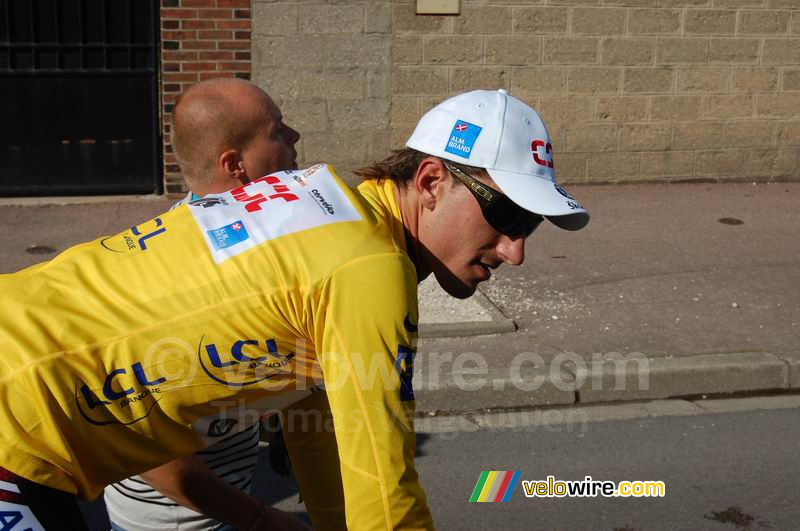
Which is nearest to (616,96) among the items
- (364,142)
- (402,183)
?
(364,142)

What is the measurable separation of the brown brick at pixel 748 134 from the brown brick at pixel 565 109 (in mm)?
1640

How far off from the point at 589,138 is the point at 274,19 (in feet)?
11.2

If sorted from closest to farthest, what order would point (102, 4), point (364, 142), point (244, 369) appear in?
point (244, 369), point (102, 4), point (364, 142)

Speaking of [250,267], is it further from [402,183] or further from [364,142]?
[364,142]

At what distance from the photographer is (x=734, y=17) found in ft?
34.9

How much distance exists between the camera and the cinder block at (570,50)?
10250mm

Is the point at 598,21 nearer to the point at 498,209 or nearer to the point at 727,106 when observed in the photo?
the point at 727,106

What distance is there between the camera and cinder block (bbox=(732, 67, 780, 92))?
1080 cm

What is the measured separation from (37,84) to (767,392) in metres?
7.00

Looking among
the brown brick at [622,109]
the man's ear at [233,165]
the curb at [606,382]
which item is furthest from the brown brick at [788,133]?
the man's ear at [233,165]

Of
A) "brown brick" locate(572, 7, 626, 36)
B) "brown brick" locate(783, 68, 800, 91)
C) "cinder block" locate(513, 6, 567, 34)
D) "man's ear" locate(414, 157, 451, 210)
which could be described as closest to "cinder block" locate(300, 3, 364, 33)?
"cinder block" locate(513, 6, 567, 34)

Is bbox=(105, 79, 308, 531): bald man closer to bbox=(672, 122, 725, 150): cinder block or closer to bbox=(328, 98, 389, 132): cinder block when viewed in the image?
bbox=(328, 98, 389, 132): cinder block

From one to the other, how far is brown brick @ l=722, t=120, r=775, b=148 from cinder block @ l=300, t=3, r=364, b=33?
4137mm

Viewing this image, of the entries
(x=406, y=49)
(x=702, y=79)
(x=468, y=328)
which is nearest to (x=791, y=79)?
(x=702, y=79)
